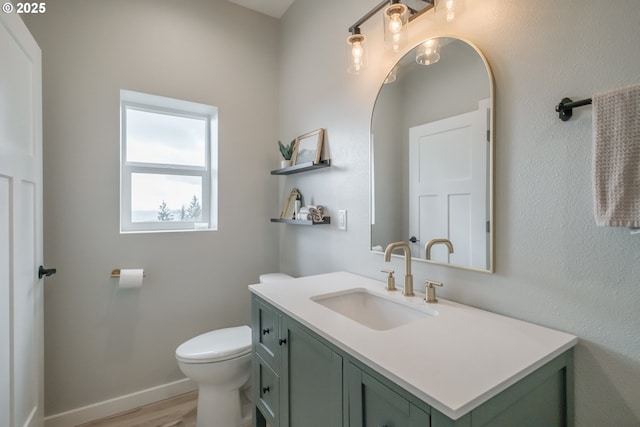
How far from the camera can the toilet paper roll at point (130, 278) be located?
180 centimetres

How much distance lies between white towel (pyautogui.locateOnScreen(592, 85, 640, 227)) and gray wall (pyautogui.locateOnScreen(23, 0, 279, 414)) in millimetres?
2012

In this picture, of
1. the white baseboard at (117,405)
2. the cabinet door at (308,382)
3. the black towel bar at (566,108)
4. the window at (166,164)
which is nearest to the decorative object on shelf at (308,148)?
the window at (166,164)

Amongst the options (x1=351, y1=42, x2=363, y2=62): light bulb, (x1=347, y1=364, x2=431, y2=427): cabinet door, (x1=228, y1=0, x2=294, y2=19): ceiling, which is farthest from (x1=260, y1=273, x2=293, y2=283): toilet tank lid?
(x1=228, y1=0, x2=294, y2=19): ceiling

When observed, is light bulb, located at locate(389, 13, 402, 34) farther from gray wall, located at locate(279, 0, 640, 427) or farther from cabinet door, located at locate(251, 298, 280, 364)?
cabinet door, located at locate(251, 298, 280, 364)

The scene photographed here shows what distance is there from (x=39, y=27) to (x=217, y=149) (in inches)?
44.5

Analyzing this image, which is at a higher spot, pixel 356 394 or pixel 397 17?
pixel 397 17

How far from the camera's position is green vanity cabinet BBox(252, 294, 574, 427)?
2.22ft

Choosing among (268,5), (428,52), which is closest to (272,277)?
(428,52)

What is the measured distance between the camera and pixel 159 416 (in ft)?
6.02

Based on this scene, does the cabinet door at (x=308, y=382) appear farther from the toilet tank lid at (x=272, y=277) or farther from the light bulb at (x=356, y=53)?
the light bulb at (x=356, y=53)

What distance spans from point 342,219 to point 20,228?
150 centimetres

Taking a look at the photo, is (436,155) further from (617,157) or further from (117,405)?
Answer: (117,405)

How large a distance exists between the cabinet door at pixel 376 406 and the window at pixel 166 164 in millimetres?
1705

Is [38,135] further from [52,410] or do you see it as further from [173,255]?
[52,410]
